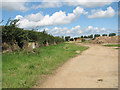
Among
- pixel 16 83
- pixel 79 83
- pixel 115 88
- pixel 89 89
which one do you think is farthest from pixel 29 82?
pixel 115 88

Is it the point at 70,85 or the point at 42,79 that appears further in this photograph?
the point at 42,79

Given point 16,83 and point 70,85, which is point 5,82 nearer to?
point 16,83

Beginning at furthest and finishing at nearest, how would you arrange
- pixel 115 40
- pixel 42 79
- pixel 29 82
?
1. pixel 115 40
2. pixel 42 79
3. pixel 29 82

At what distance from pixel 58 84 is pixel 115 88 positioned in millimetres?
2100

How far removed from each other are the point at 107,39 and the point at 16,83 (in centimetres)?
4709

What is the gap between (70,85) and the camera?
489cm

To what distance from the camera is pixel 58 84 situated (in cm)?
507

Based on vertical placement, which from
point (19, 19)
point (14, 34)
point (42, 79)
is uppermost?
point (19, 19)

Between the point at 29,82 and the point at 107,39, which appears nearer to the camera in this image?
the point at 29,82

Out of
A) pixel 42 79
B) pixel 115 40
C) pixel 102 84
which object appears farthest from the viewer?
pixel 115 40

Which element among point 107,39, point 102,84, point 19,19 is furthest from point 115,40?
point 102,84

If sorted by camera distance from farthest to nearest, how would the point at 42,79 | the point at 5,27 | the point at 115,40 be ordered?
the point at 115,40, the point at 5,27, the point at 42,79

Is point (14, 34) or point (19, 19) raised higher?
point (19, 19)

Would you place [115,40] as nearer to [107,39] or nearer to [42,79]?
[107,39]
